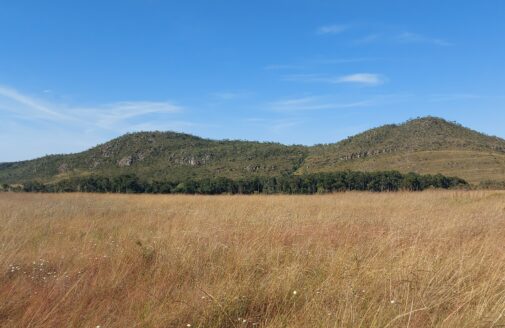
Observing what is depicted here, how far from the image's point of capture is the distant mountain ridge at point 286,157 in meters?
62.1

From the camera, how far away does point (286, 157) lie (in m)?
87.7

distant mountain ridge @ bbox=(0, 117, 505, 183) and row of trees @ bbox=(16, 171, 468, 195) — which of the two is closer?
row of trees @ bbox=(16, 171, 468, 195)

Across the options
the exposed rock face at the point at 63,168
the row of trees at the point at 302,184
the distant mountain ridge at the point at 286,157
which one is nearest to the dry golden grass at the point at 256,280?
the row of trees at the point at 302,184

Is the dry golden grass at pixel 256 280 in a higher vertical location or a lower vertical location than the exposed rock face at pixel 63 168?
lower

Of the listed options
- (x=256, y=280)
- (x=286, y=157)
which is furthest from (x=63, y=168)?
(x=256, y=280)

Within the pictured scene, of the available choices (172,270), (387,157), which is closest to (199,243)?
(172,270)

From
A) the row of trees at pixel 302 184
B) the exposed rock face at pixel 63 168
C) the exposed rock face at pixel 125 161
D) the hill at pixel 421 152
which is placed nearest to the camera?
the row of trees at pixel 302 184

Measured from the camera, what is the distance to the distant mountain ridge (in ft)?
204

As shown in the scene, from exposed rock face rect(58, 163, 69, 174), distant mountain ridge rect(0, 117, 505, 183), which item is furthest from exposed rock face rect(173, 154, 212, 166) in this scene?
exposed rock face rect(58, 163, 69, 174)

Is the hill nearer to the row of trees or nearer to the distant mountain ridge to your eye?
the distant mountain ridge

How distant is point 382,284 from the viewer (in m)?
3.21

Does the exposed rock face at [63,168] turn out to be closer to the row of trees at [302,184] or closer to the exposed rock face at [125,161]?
the exposed rock face at [125,161]

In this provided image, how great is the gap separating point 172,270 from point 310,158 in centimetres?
8074

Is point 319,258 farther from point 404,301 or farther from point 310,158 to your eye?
point 310,158
